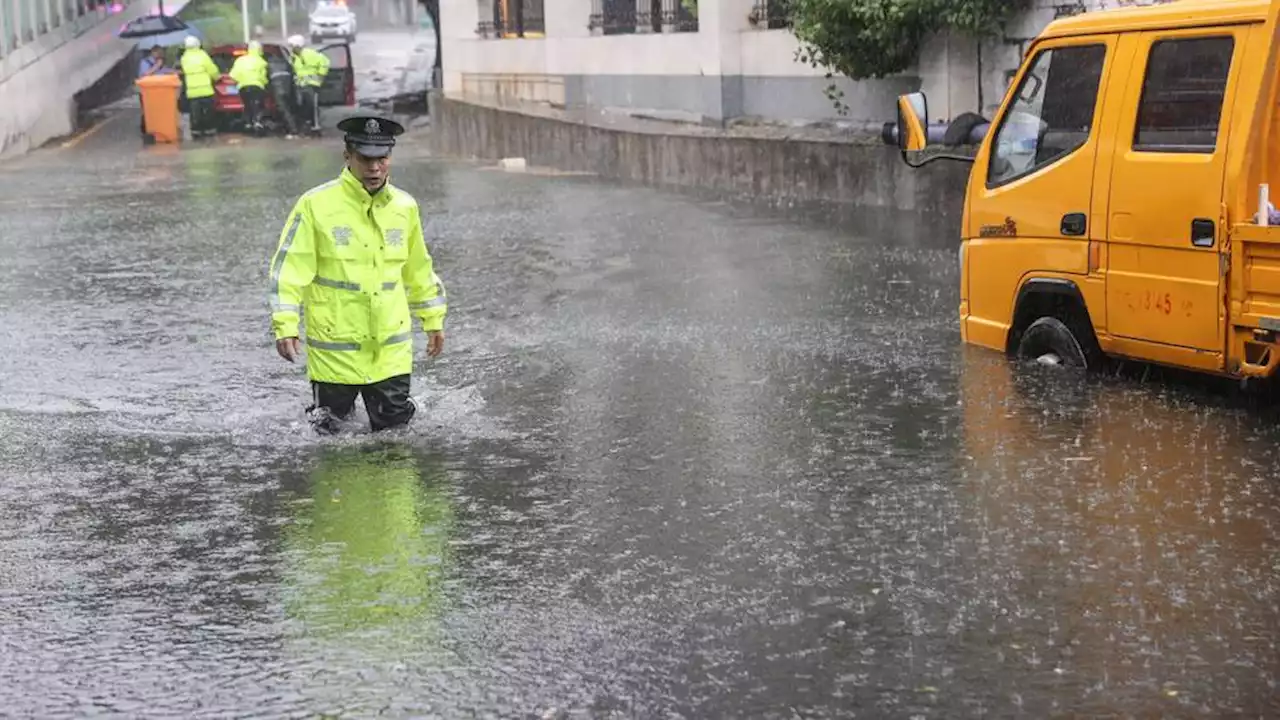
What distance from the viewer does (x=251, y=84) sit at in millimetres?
37031

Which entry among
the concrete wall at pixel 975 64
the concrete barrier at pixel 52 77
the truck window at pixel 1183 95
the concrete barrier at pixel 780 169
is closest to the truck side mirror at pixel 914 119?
the truck window at pixel 1183 95

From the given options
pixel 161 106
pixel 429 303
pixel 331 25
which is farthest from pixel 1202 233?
pixel 331 25

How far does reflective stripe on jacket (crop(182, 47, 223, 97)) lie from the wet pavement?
77.5 feet

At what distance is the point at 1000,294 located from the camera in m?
10.3

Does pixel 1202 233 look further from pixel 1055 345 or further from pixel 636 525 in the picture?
pixel 636 525

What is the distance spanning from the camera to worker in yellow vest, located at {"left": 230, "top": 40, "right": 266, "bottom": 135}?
36.9 meters

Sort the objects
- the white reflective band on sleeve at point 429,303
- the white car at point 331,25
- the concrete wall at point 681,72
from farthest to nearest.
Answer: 1. the white car at point 331,25
2. the concrete wall at point 681,72
3. the white reflective band on sleeve at point 429,303

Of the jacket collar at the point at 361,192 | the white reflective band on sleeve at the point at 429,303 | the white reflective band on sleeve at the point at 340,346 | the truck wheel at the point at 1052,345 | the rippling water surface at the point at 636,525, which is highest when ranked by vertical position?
the jacket collar at the point at 361,192

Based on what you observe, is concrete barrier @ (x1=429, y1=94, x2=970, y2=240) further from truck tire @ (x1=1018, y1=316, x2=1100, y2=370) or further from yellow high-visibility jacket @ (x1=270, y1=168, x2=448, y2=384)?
yellow high-visibility jacket @ (x1=270, y1=168, x2=448, y2=384)

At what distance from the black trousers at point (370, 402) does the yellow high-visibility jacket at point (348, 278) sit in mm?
60

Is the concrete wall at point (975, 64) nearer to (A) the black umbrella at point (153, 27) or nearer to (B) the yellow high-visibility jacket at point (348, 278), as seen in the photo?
(B) the yellow high-visibility jacket at point (348, 278)

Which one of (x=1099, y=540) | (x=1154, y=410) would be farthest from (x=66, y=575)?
(x=1154, y=410)

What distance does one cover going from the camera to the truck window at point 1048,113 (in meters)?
9.51

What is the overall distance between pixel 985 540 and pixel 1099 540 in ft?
1.28
